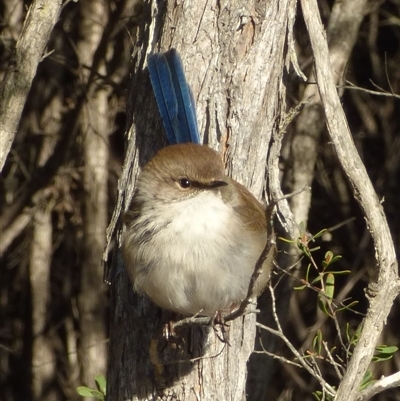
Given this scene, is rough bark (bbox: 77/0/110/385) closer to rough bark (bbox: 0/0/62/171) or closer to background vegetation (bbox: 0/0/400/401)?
background vegetation (bbox: 0/0/400/401)

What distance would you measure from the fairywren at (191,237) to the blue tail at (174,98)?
20 cm

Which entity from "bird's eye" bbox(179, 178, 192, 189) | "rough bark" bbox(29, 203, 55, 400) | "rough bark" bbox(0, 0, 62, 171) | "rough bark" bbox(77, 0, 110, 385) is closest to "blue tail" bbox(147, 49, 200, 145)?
"bird's eye" bbox(179, 178, 192, 189)

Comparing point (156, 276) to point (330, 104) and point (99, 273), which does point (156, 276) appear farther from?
point (99, 273)

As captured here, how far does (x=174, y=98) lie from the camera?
3.72m

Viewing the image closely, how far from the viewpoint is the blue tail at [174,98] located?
3.72 metres

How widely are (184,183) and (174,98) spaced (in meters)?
0.45

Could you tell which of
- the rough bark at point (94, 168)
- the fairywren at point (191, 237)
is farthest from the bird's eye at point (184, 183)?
the rough bark at point (94, 168)

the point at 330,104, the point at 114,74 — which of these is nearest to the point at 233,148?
the point at 330,104

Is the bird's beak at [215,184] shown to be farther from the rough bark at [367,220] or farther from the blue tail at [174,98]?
the rough bark at [367,220]

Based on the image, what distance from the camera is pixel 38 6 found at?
3969mm

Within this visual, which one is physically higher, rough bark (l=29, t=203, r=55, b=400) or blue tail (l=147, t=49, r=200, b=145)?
blue tail (l=147, t=49, r=200, b=145)

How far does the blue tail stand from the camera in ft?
12.2

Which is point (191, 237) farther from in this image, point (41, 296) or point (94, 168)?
point (41, 296)

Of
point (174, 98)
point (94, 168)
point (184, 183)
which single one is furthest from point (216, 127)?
point (94, 168)
